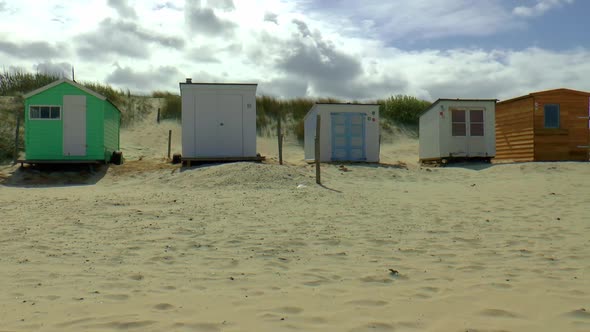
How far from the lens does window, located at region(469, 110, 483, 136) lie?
20.1 m

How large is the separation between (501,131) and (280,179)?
40.5 feet

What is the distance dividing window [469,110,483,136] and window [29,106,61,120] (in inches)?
585

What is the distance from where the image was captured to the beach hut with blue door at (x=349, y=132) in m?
20.0

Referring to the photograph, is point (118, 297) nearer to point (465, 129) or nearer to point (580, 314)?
point (580, 314)

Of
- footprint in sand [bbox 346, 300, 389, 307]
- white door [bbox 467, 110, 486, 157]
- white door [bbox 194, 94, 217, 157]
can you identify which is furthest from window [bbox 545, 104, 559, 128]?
footprint in sand [bbox 346, 300, 389, 307]

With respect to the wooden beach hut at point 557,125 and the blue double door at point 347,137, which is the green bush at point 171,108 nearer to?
the blue double door at point 347,137

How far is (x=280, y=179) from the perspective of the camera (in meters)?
12.9

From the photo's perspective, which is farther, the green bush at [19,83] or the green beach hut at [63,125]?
the green bush at [19,83]

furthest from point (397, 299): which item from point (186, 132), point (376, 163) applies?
point (376, 163)

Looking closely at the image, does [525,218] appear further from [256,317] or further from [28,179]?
[28,179]

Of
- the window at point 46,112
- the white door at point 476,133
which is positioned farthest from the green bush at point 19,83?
the white door at point 476,133

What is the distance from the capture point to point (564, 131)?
19109mm

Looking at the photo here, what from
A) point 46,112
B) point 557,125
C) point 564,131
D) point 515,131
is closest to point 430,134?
point 515,131

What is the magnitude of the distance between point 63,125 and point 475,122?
14.9 m
